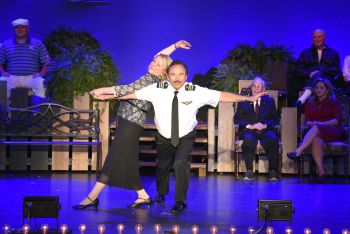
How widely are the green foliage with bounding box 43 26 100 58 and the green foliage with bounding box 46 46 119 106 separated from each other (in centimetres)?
118

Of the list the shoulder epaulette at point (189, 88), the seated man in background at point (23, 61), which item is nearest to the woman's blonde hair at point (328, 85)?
the shoulder epaulette at point (189, 88)

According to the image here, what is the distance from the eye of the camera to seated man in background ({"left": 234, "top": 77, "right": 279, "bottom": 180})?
10109mm

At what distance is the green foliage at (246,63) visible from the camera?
11.2 meters

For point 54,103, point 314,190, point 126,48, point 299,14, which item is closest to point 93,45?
point 126,48

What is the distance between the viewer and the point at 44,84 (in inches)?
434

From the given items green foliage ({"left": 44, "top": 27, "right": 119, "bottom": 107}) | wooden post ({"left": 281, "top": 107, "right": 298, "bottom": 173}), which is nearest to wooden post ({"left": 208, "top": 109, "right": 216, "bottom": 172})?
wooden post ({"left": 281, "top": 107, "right": 298, "bottom": 173})

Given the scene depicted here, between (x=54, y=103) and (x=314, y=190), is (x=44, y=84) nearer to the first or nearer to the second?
(x=54, y=103)

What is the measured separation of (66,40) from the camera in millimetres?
12281

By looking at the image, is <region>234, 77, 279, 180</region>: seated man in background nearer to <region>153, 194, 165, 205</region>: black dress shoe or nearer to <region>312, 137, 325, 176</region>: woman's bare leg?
<region>312, 137, 325, 176</region>: woman's bare leg

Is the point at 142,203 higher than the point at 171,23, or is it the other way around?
the point at 171,23

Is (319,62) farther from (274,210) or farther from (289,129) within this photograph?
(274,210)

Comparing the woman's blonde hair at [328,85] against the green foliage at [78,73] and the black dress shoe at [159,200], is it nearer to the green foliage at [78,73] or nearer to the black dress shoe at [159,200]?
the green foliage at [78,73]

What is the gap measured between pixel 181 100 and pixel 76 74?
4048 mm

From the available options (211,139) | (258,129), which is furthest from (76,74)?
(258,129)
